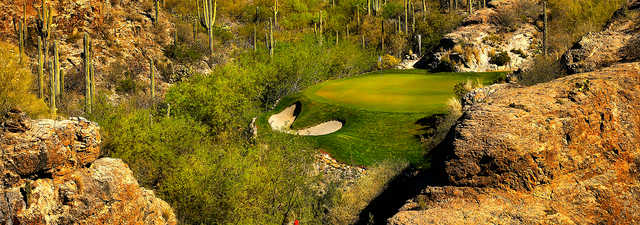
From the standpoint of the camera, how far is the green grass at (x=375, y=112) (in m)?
27.8

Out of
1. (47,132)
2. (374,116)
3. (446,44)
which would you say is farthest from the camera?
(446,44)

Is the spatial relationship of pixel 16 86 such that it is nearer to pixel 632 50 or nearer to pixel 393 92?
pixel 393 92

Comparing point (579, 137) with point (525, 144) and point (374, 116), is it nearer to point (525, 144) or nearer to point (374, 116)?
point (525, 144)

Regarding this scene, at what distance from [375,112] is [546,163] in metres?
21.4

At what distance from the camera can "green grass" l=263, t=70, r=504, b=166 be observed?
91.0ft

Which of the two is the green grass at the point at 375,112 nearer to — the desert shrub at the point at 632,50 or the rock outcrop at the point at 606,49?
the rock outcrop at the point at 606,49

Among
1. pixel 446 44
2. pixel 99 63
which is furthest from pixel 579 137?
pixel 99 63

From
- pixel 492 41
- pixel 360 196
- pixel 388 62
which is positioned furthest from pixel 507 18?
pixel 360 196

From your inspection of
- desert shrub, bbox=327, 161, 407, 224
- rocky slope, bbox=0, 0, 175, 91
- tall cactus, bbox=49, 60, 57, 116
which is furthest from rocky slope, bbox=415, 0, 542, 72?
tall cactus, bbox=49, 60, 57, 116

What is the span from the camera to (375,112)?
30.9 meters

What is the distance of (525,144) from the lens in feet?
31.2

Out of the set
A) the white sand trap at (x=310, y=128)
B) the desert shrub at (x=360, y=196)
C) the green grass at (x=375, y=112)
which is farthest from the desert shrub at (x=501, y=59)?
the desert shrub at (x=360, y=196)

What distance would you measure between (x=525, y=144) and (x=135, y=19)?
2240 inches

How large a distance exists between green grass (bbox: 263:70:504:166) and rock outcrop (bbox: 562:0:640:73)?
40.8 feet
